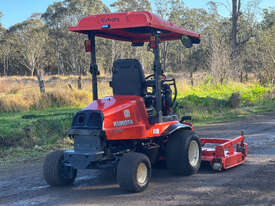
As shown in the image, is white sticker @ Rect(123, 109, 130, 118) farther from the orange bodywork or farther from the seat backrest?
the seat backrest

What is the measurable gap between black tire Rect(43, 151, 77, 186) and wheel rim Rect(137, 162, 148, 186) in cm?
134

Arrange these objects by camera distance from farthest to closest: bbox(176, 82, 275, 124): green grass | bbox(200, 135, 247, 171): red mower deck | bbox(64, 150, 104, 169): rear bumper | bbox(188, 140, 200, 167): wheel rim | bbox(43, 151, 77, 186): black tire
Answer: bbox(176, 82, 275, 124): green grass, bbox(200, 135, 247, 171): red mower deck, bbox(188, 140, 200, 167): wheel rim, bbox(43, 151, 77, 186): black tire, bbox(64, 150, 104, 169): rear bumper

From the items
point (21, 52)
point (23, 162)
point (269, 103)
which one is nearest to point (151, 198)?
point (23, 162)

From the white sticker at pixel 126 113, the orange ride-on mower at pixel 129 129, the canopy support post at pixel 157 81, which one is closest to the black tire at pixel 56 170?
the orange ride-on mower at pixel 129 129

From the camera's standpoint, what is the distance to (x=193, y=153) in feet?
23.2

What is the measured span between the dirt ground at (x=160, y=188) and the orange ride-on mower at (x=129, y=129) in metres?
0.24

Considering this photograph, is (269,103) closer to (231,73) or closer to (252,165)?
(231,73)

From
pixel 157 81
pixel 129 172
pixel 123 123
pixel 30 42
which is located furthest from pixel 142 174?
pixel 30 42

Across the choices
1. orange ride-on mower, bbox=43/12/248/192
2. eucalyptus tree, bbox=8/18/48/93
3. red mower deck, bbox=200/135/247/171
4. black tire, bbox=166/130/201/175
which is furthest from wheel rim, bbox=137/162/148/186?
eucalyptus tree, bbox=8/18/48/93

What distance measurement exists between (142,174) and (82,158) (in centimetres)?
99

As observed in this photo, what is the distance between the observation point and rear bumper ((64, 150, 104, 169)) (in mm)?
5840

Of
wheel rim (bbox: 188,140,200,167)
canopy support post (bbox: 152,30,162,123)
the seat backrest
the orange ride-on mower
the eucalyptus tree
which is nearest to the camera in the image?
the orange ride-on mower

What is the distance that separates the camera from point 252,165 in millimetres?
7664

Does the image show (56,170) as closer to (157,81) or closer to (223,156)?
(157,81)
